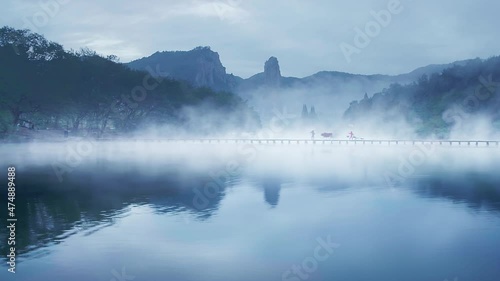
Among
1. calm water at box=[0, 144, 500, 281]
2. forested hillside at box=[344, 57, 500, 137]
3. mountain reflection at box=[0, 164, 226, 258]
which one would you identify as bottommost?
calm water at box=[0, 144, 500, 281]

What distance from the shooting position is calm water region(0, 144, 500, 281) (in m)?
16.3

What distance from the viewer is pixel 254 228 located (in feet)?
75.3

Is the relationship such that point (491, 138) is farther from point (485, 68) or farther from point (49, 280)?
point (49, 280)

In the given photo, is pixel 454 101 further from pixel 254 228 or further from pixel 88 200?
pixel 254 228

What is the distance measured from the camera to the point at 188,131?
135 metres

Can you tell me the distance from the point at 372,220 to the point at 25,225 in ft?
48.3

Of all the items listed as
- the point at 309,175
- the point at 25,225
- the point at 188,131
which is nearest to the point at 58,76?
the point at 188,131

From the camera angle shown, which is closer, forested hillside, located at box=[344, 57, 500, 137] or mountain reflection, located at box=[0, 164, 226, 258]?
mountain reflection, located at box=[0, 164, 226, 258]

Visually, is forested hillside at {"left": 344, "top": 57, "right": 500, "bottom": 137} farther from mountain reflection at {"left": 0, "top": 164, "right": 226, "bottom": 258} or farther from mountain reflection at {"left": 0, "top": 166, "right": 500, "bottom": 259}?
mountain reflection at {"left": 0, "top": 164, "right": 226, "bottom": 258}

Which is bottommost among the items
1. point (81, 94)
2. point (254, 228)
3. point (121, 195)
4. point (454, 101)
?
point (254, 228)

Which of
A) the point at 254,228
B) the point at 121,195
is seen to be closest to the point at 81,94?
the point at 121,195

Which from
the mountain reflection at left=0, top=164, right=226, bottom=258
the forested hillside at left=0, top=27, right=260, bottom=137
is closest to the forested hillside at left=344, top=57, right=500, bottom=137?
the forested hillside at left=0, top=27, right=260, bottom=137

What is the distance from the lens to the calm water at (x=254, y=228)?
1633 cm

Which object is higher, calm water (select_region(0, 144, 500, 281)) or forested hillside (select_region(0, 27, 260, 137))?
forested hillside (select_region(0, 27, 260, 137))
